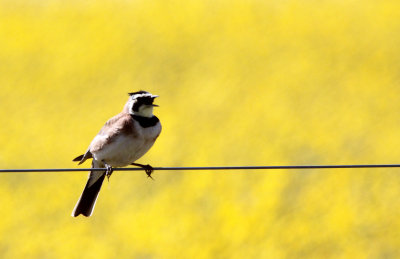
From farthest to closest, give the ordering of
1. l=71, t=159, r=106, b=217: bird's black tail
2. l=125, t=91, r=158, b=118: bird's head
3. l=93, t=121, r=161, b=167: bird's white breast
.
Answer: l=71, t=159, r=106, b=217: bird's black tail, l=125, t=91, r=158, b=118: bird's head, l=93, t=121, r=161, b=167: bird's white breast

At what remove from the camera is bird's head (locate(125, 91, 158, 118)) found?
275 inches

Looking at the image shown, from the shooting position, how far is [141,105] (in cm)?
700

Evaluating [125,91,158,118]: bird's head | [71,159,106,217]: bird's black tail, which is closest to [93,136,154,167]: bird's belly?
[125,91,158,118]: bird's head

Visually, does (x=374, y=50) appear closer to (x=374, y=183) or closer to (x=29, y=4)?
(x=374, y=183)

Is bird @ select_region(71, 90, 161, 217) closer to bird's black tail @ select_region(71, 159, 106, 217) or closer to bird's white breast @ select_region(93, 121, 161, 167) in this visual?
bird's white breast @ select_region(93, 121, 161, 167)

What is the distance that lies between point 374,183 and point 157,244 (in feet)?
9.44

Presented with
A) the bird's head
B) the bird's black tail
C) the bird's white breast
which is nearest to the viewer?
the bird's white breast

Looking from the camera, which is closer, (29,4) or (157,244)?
(157,244)

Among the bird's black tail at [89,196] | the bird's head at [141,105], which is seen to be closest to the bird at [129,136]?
the bird's head at [141,105]

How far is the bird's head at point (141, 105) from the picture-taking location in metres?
7.00

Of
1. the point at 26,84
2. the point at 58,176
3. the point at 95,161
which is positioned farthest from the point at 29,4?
the point at 95,161

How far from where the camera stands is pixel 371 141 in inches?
501

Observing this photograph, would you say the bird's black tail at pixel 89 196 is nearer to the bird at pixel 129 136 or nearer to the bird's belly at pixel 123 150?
the bird at pixel 129 136

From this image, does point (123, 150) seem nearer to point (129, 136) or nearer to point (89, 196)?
point (129, 136)
